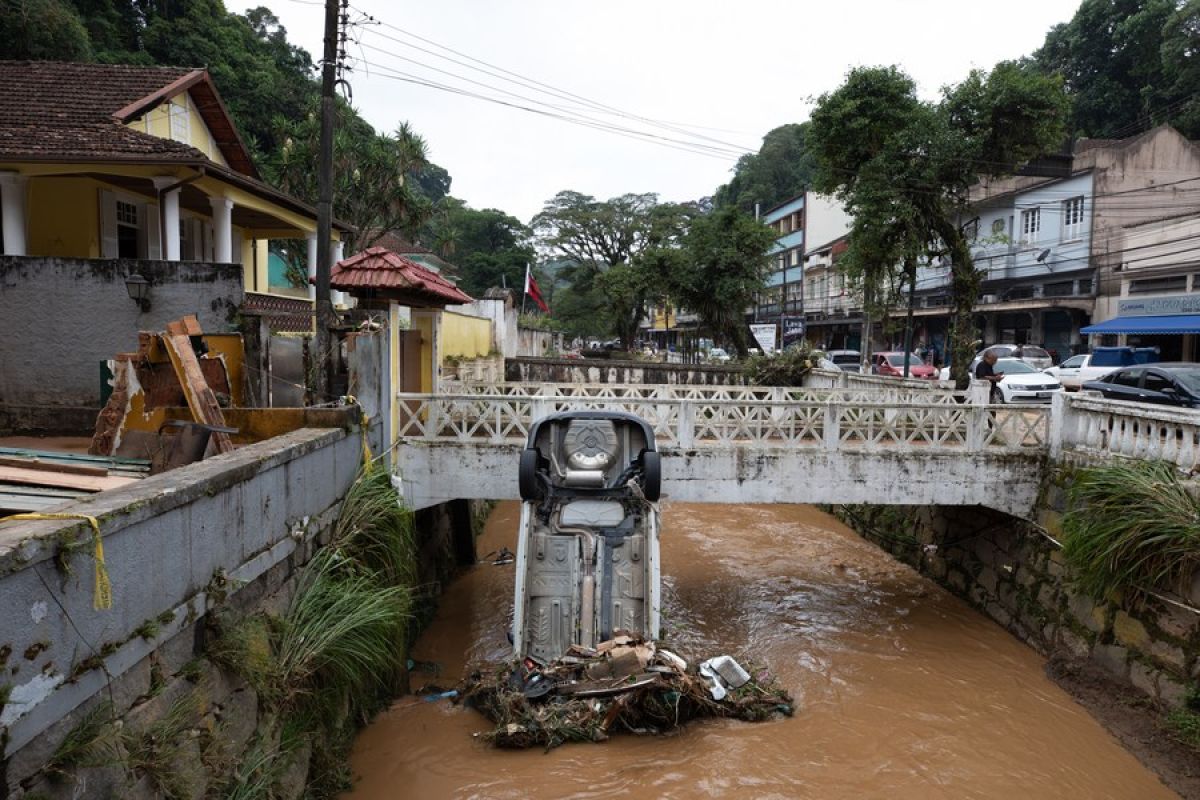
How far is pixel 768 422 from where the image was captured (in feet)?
35.1

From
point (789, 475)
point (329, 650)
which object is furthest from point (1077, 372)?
point (329, 650)

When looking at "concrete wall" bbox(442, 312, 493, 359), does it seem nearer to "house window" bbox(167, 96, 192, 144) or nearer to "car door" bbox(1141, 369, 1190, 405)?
"house window" bbox(167, 96, 192, 144)

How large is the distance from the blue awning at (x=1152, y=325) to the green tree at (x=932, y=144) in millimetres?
12289

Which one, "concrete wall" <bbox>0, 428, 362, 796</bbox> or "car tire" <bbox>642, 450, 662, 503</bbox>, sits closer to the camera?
"concrete wall" <bbox>0, 428, 362, 796</bbox>

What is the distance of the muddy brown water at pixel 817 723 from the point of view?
700cm

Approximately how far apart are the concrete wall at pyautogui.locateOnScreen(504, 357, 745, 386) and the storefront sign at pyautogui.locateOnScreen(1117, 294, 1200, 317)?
14873 millimetres

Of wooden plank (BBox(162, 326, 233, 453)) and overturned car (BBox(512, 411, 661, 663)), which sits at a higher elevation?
wooden plank (BBox(162, 326, 233, 453))

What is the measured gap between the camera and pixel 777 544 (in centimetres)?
1547

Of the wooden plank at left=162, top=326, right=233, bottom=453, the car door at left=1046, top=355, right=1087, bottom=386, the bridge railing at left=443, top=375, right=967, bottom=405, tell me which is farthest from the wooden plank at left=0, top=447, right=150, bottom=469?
the car door at left=1046, top=355, right=1087, bottom=386

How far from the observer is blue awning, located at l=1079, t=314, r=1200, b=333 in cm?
2313

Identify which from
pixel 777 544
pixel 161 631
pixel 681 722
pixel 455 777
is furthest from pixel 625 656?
pixel 777 544

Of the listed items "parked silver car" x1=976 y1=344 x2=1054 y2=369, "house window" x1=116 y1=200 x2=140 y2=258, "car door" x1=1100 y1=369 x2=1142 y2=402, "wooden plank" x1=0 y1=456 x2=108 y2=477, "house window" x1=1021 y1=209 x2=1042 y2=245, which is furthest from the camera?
"house window" x1=1021 y1=209 x2=1042 y2=245

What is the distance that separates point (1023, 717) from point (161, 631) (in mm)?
8849

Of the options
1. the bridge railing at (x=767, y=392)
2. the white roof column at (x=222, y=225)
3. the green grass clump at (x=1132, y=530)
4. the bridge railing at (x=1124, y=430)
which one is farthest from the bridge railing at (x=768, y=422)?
Answer: the white roof column at (x=222, y=225)
